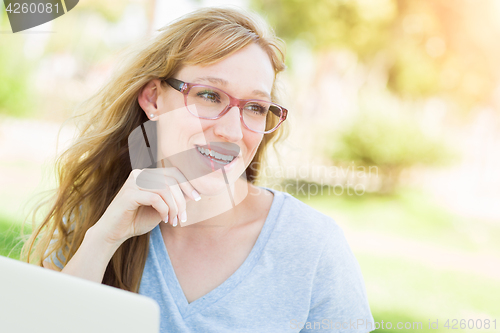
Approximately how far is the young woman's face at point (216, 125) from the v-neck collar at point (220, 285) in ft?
0.66

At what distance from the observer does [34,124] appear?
923 centimetres

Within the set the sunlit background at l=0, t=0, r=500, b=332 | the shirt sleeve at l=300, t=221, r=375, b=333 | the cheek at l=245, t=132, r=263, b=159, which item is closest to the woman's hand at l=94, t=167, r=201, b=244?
the cheek at l=245, t=132, r=263, b=159

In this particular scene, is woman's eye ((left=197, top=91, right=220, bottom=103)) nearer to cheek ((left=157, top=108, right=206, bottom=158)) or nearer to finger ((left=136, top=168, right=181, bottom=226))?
cheek ((left=157, top=108, right=206, bottom=158))

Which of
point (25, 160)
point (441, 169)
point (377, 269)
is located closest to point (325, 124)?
point (441, 169)

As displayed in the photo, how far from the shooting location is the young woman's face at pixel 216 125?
129 cm

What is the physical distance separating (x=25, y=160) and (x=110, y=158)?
7.82 meters

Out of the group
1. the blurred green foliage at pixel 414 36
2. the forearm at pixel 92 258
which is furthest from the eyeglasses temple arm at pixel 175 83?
the blurred green foliage at pixel 414 36

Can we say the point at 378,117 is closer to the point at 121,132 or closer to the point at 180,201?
the point at 121,132

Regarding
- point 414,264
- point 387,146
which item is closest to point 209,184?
point 414,264

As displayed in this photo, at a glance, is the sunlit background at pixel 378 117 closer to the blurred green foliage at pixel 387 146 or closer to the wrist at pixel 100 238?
the blurred green foliage at pixel 387 146

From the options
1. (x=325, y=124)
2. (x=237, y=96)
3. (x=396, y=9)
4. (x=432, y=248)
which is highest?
(x=237, y=96)

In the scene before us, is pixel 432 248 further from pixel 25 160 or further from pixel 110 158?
pixel 25 160

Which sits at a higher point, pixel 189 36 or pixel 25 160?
pixel 189 36

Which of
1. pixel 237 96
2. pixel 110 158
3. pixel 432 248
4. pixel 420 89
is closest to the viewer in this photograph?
pixel 237 96
